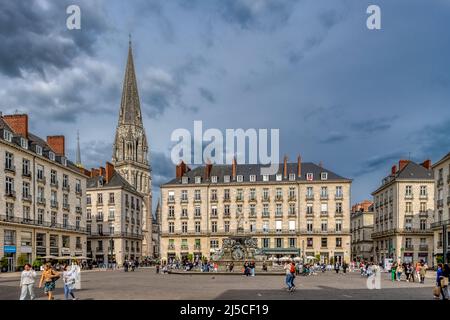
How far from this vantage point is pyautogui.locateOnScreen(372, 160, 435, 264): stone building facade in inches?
3189

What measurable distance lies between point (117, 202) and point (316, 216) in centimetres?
3350

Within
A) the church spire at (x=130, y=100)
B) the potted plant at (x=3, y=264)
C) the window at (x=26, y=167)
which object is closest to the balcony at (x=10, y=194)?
the window at (x=26, y=167)

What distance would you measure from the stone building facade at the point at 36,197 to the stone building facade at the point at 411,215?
46580 mm

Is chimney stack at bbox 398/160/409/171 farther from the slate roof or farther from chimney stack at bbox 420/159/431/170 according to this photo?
the slate roof

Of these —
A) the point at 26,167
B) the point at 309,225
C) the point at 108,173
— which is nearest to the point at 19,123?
the point at 26,167

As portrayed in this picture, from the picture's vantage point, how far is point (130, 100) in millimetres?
153750

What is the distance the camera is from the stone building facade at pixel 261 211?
294 feet

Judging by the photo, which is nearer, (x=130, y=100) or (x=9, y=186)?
(x=9, y=186)

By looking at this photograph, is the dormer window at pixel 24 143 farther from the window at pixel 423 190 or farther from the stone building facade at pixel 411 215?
the window at pixel 423 190

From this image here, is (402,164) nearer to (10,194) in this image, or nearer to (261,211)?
(261,211)

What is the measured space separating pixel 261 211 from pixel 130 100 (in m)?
74.6
